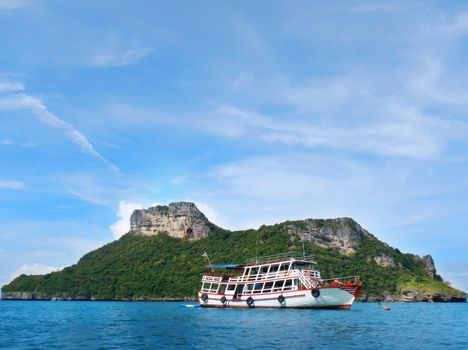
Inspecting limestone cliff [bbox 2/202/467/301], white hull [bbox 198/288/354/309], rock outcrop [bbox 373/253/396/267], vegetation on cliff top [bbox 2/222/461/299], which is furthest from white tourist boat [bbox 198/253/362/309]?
rock outcrop [bbox 373/253/396/267]

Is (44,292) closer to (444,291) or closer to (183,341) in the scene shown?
(444,291)

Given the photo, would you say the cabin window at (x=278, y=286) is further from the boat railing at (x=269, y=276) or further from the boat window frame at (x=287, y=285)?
the boat railing at (x=269, y=276)

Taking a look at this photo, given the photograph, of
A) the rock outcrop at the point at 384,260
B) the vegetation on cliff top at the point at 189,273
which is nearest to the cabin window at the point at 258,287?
the vegetation on cliff top at the point at 189,273

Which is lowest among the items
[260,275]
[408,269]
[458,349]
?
[458,349]

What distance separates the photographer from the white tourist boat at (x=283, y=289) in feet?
219

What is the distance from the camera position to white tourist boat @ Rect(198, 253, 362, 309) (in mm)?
66750

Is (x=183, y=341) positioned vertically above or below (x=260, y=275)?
below

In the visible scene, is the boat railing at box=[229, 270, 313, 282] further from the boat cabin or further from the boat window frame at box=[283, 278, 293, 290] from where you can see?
the boat window frame at box=[283, 278, 293, 290]

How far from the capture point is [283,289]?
233 ft

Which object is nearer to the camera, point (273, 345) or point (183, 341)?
point (273, 345)

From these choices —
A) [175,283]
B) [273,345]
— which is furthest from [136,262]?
[273,345]

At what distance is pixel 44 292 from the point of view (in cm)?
18562

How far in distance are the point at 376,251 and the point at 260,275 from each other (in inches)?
5169

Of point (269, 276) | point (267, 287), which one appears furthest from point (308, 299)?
point (267, 287)
